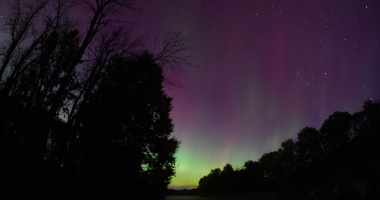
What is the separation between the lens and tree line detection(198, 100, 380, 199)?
91.9 ft

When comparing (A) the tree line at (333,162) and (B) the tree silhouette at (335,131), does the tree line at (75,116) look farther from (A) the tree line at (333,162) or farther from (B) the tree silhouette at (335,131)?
(B) the tree silhouette at (335,131)

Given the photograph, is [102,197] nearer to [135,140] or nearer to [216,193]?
[135,140]

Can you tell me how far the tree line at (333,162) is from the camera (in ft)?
91.9

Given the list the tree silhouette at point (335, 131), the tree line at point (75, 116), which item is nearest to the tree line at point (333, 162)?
the tree silhouette at point (335, 131)

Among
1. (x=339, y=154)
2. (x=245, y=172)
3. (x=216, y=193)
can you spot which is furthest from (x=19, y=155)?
(x=216, y=193)

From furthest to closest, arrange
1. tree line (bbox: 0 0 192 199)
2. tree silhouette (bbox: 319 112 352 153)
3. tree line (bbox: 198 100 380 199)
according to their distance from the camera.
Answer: tree silhouette (bbox: 319 112 352 153), tree line (bbox: 198 100 380 199), tree line (bbox: 0 0 192 199)

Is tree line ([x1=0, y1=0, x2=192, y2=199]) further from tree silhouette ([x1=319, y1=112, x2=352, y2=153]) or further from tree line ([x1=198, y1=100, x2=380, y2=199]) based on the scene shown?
tree silhouette ([x1=319, y1=112, x2=352, y2=153])

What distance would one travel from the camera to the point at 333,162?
43.1m

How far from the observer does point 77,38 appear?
1285 cm

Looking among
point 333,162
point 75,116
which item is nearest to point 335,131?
point 333,162

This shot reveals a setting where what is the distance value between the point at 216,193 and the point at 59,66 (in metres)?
84.0

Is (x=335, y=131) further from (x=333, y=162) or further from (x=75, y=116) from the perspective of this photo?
(x=75, y=116)

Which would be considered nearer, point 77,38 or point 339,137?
point 77,38

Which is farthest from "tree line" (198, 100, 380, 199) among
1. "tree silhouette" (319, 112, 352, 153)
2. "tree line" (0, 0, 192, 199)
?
"tree line" (0, 0, 192, 199)
